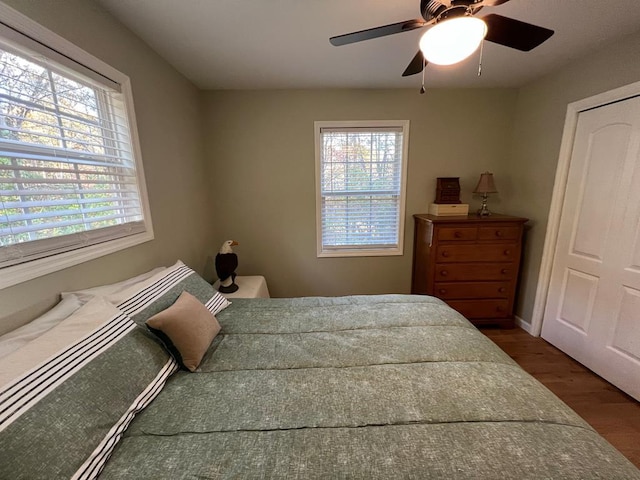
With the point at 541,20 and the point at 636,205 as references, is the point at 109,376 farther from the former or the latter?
the point at 636,205

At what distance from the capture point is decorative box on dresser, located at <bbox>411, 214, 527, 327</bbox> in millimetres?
2371

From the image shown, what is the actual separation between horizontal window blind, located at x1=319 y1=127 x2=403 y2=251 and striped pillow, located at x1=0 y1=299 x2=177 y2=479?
2109mm

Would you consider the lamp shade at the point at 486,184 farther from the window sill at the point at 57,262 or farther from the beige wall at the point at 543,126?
the window sill at the point at 57,262

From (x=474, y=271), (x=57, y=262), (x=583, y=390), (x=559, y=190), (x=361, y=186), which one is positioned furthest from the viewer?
(x=361, y=186)

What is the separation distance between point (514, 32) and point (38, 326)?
226 cm

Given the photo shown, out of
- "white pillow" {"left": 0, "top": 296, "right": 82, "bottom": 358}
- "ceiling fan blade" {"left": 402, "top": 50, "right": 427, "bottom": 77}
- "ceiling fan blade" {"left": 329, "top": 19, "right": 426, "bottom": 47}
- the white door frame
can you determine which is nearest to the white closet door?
the white door frame

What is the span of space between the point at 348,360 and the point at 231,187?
7.20ft

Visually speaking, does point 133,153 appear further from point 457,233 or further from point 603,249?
point 603,249

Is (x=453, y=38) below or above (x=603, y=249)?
above

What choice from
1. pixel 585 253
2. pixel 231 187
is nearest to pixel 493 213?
pixel 585 253

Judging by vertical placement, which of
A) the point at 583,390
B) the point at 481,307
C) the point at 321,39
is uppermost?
the point at 321,39

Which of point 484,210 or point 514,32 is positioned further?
point 484,210

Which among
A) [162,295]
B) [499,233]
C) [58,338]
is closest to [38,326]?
[58,338]

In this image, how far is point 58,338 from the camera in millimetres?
853
